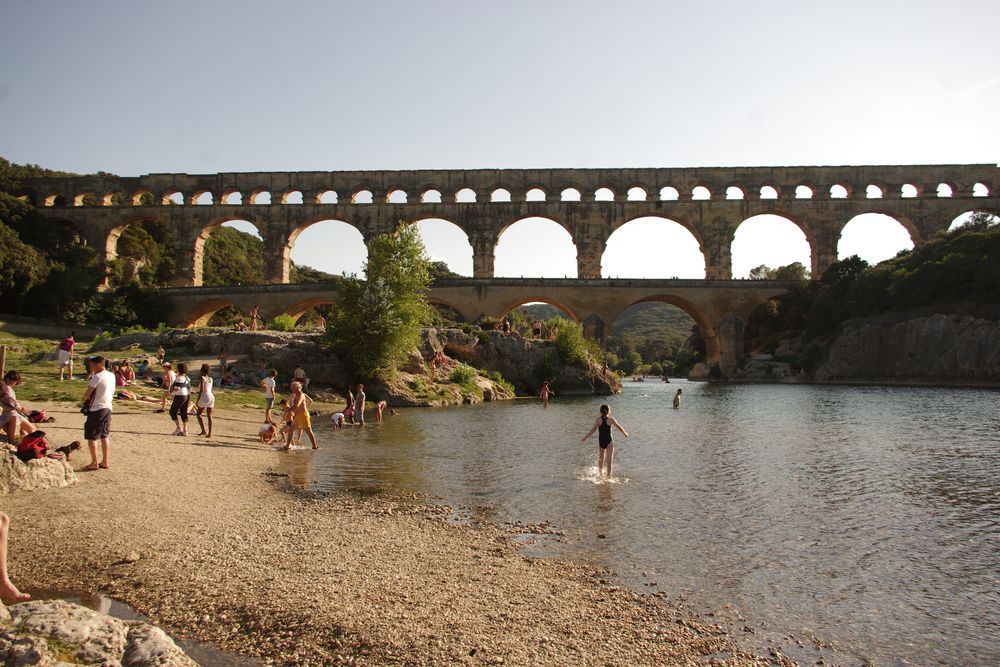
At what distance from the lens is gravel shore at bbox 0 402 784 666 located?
4.02 m

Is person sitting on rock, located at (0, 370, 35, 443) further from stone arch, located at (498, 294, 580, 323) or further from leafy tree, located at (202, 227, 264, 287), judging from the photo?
leafy tree, located at (202, 227, 264, 287)

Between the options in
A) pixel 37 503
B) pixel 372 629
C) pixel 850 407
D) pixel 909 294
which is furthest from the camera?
pixel 909 294

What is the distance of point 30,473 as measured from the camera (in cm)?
688

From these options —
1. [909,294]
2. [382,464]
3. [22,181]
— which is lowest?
[382,464]

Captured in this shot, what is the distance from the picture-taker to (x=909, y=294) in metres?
40.5

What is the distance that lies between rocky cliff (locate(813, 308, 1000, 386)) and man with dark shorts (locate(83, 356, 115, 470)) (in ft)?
133

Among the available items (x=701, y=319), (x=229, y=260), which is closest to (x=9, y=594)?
(x=701, y=319)

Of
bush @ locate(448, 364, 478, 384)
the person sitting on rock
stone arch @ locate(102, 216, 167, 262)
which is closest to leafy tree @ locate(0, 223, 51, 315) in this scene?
stone arch @ locate(102, 216, 167, 262)

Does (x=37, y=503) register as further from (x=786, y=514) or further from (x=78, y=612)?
(x=786, y=514)

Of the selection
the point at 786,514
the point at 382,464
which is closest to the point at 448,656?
the point at 786,514

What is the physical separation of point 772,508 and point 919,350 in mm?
37827

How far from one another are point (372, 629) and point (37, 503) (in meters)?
4.37

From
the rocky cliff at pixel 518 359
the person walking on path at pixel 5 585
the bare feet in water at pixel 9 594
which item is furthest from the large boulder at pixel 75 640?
the rocky cliff at pixel 518 359

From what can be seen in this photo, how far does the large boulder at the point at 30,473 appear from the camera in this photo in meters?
6.59
